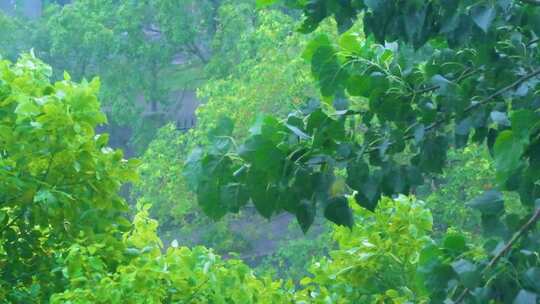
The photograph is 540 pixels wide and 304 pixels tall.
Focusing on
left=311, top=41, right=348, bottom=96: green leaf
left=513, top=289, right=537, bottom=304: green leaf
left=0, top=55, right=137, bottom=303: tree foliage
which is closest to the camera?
left=513, top=289, right=537, bottom=304: green leaf

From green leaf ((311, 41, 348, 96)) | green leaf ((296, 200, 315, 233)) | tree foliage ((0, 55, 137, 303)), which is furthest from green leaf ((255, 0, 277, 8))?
tree foliage ((0, 55, 137, 303))

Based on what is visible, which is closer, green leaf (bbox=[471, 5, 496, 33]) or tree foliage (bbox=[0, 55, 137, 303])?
green leaf (bbox=[471, 5, 496, 33])

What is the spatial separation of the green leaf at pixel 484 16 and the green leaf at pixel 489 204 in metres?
0.39

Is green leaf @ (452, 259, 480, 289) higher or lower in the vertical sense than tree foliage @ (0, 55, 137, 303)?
higher

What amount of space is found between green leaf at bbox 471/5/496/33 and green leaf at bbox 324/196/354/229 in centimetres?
49

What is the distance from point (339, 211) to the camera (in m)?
2.33

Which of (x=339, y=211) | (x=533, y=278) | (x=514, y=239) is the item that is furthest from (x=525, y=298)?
(x=339, y=211)

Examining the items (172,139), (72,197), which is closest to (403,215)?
(72,197)

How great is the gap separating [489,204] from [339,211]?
35 cm

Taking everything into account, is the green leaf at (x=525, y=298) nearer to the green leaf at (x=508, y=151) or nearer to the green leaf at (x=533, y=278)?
the green leaf at (x=533, y=278)

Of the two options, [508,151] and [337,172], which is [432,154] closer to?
[337,172]

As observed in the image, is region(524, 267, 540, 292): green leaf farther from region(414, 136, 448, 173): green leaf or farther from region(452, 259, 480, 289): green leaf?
region(414, 136, 448, 173): green leaf

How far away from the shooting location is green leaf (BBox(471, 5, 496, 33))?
2266mm

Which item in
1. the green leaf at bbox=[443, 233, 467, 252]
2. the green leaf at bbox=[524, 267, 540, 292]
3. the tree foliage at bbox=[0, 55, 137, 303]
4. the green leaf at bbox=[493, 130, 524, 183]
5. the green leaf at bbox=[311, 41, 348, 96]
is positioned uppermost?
the green leaf at bbox=[493, 130, 524, 183]
